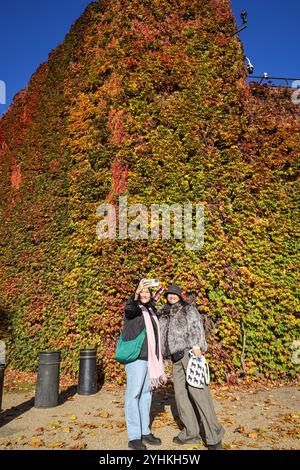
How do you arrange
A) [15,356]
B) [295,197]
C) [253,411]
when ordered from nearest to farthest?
[253,411] → [295,197] → [15,356]

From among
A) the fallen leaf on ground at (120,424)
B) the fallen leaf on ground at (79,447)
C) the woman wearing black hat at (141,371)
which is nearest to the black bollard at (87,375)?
the fallen leaf on ground at (120,424)

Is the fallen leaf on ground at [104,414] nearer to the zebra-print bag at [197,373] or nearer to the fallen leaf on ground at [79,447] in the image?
the fallen leaf on ground at [79,447]

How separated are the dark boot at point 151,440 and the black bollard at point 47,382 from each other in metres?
2.54

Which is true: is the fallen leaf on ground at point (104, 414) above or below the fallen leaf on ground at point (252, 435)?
below

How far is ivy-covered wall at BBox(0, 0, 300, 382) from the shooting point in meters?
7.98

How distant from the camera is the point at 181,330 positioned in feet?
15.2

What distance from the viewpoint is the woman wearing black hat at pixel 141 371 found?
4.25 m

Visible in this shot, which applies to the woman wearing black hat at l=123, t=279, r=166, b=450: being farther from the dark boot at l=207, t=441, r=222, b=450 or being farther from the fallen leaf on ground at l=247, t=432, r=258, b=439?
the fallen leaf on ground at l=247, t=432, r=258, b=439

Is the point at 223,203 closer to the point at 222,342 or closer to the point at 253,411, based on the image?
the point at 222,342

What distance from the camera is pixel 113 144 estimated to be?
8.66m

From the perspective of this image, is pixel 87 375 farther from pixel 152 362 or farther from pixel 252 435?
pixel 252 435
